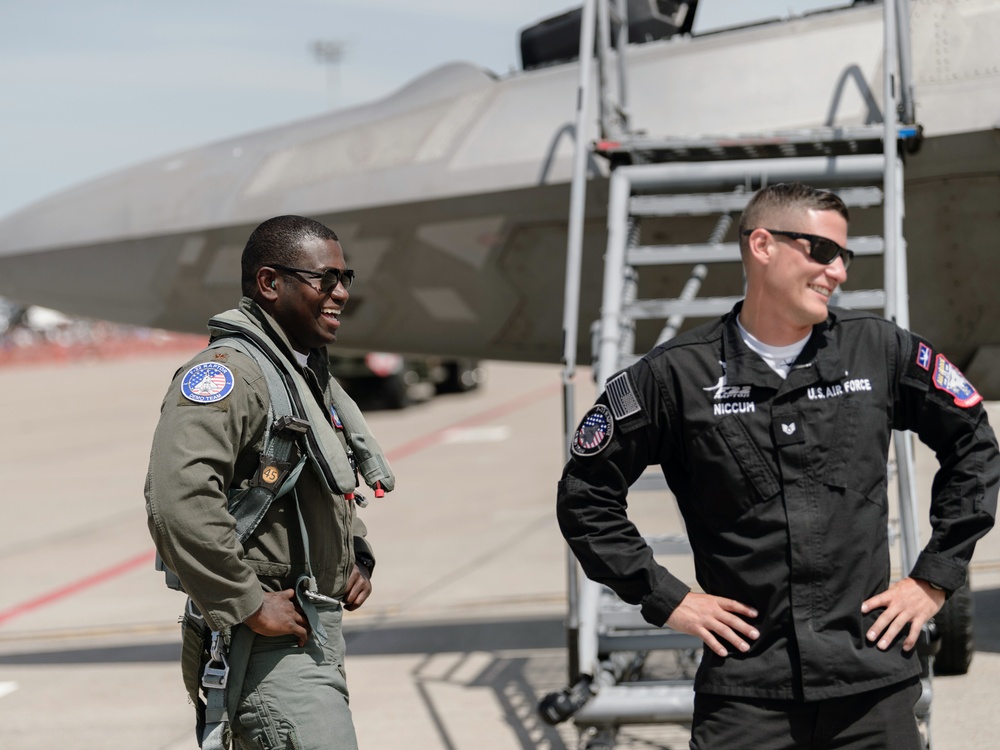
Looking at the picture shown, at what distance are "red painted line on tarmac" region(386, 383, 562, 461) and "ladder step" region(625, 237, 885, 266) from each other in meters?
11.2

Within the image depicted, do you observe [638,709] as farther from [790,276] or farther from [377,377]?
[377,377]

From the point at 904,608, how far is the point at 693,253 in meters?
2.85

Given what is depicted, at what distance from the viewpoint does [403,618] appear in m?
7.82

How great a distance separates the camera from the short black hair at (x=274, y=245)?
3.14 meters

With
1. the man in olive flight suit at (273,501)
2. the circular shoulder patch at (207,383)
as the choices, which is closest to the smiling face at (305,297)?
the man in olive flight suit at (273,501)

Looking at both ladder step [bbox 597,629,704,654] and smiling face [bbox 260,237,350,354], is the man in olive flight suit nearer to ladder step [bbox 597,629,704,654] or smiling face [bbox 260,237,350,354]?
smiling face [bbox 260,237,350,354]

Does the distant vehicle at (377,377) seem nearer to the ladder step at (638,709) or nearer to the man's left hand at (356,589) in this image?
the ladder step at (638,709)

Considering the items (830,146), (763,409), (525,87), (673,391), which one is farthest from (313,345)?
(525,87)

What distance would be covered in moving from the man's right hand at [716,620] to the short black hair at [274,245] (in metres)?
1.38

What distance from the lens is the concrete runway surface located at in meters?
5.75

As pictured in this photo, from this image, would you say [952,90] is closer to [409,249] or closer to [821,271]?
[409,249]

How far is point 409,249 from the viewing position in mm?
6582

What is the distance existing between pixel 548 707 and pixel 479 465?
11177mm

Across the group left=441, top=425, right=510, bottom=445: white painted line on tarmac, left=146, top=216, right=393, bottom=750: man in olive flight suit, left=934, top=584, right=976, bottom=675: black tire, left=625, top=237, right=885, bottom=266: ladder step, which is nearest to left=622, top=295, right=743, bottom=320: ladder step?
left=625, top=237, right=885, bottom=266: ladder step
